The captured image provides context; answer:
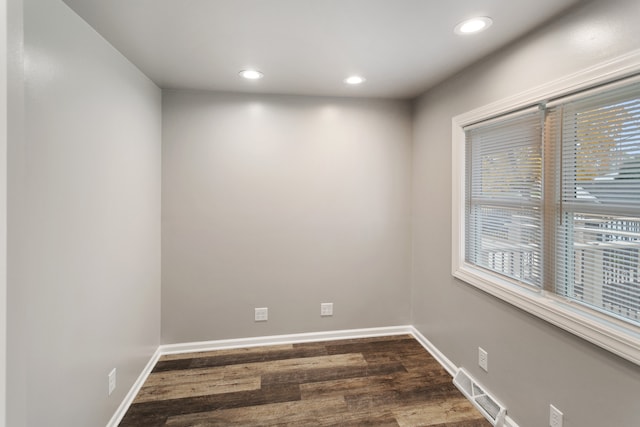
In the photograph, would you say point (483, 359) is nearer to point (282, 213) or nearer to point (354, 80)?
point (282, 213)

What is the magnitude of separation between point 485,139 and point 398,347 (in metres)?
2.00

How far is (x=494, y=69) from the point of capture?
6.56ft

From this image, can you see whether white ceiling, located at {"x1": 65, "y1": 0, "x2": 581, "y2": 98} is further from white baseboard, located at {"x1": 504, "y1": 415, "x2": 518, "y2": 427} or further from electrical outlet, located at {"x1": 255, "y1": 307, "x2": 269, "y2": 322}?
white baseboard, located at {"x1": 504, "y1": 415, "x2": 518, "y2": 427}

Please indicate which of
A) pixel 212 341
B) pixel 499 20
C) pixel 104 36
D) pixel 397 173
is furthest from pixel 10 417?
pixel 397 173

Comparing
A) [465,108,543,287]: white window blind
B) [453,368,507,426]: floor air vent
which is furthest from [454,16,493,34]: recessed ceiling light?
[453,368,507,426]: floor air vent

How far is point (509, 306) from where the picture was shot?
6.25 feet

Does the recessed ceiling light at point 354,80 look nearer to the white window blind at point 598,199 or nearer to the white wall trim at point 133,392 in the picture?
the white window blind at point 598,199

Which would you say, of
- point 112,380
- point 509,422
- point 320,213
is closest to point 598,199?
point 509,422

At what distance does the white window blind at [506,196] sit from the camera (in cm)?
177

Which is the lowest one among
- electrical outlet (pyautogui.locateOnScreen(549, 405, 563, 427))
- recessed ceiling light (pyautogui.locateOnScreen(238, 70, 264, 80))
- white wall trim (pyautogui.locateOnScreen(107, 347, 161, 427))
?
white wall trim (pyautogui.locateOnScreen(107, 347, 161, 427))

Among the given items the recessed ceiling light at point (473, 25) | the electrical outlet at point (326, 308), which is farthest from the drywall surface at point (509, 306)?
the electrical outlet at point (326, 308)

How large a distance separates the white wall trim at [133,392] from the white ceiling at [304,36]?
7.65 ft

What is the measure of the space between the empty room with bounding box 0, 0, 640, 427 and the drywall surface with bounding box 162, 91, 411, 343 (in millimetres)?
21

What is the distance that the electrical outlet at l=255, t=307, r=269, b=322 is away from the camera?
2930 millimetres
